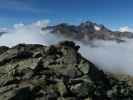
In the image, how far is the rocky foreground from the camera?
216 feet

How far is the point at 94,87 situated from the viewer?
244ft

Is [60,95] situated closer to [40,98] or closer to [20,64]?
[40,98]

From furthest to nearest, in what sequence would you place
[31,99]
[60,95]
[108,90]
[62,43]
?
[62,43]
[108,90]
[60,95]
[31,99]

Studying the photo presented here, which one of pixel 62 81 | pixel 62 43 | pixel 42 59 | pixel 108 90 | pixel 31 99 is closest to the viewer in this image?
pixel 31 99

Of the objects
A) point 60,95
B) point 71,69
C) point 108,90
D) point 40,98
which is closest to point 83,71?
point 71,69

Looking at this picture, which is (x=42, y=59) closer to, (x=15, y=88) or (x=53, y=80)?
(x=53, y=80)

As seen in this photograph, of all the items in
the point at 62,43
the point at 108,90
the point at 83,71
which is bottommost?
the point at 108,90

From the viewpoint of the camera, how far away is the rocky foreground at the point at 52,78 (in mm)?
65938

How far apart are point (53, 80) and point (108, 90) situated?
1710 cm

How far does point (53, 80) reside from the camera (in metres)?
73.9

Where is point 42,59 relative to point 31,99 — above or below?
above

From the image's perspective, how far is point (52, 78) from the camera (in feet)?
247

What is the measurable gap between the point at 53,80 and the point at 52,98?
9.09 metres

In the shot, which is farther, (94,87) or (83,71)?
(83,71)
